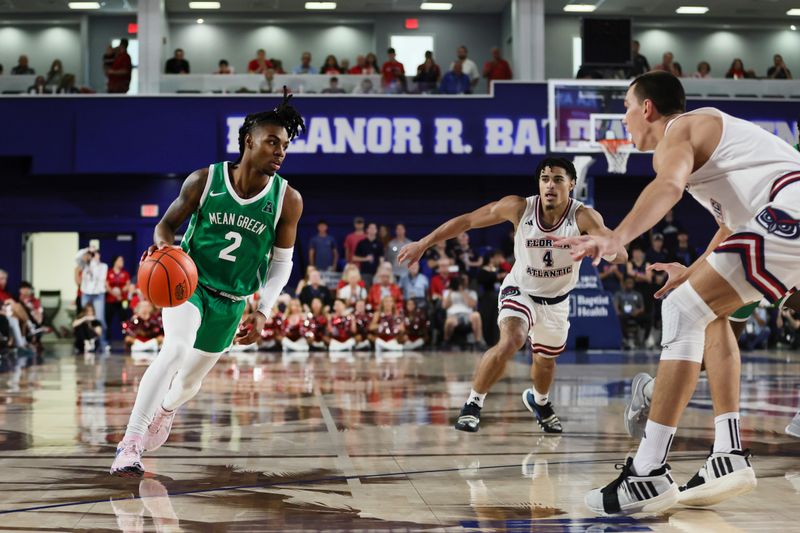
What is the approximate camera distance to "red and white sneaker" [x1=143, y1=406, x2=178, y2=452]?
532cm

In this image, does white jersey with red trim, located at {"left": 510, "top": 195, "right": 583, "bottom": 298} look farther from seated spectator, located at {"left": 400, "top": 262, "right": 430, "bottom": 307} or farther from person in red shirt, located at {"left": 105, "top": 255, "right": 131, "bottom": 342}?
person in red shirt, located at {"left": 105, "top": 255, "right": 131, "bottom": 342}

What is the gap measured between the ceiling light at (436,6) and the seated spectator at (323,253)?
7737 millimetres

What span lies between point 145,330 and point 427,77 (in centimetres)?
814

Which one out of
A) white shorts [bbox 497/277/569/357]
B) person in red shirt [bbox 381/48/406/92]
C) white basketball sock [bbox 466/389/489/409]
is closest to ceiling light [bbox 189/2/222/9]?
person in red shirt [bbox 381/48/406/92]

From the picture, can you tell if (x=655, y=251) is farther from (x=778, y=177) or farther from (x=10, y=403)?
(x=778, y=177)

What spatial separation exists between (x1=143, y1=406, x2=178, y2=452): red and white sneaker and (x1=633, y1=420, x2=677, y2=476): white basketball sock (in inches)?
105

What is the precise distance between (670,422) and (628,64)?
13925 millimetres

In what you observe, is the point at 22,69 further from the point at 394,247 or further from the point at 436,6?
the point at 436,6

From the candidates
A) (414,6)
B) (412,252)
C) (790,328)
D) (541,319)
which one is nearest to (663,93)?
(412,252)

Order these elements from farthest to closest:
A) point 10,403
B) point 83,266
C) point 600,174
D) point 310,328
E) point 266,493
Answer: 1. point 600,174
2. point 83,266
3. point 310,328
4. point 10,403
5. point 266,493

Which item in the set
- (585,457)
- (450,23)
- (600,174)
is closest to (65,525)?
(585,457)

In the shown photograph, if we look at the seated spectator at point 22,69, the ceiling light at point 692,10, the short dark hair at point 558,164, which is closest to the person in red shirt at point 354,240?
the seated spectator at point 22,69

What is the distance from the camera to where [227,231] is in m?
5.20

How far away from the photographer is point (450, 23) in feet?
79.9
